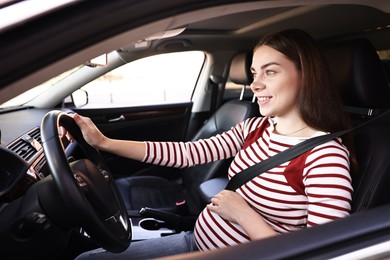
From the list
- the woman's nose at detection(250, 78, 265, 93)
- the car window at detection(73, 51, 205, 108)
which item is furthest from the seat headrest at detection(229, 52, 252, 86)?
the woman's nose at detection(250, 78, 265, 93)

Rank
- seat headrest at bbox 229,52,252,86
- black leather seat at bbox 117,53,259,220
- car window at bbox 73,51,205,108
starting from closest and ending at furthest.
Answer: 1. black leather seat at bbox 117,53,259,220
2. seat headrest at bbox 229,52,252,86
3. car window at bbox 73,51,205,108

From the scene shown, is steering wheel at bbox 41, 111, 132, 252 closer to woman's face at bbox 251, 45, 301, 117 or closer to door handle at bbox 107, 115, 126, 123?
woman's face at bbox 251, 45, 301, 117

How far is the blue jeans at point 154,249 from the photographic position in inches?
54.2

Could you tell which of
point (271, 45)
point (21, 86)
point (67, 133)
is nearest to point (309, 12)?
point (271, 45)

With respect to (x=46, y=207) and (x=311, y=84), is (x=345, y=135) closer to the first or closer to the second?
(x=311, y=84)

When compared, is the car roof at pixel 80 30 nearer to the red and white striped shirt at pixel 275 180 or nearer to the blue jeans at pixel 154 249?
the red and white striped shirt at pixel 275 180

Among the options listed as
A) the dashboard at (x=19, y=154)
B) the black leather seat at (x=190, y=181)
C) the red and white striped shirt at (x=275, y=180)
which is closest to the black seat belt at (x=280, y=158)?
the red and white striped shirt at (x=275, y=180)

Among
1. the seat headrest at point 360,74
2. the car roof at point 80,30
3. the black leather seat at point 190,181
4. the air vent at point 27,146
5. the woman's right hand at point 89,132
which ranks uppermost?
the car roof at point 80,30

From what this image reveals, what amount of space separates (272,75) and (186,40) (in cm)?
154

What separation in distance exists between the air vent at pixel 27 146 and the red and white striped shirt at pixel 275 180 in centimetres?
48

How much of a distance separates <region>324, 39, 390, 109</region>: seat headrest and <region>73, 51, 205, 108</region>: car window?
1498 millimetres

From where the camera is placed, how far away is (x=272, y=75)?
1338 millimetres

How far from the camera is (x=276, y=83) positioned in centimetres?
132

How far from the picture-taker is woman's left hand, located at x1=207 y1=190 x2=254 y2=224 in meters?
1.23
